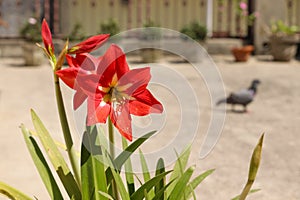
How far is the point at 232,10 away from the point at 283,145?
903 cm

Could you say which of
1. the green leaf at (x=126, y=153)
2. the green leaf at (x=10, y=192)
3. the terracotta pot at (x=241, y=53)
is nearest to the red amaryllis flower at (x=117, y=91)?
Result: the green leaf at (x=126, y=153)

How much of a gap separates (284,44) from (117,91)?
34.9ft

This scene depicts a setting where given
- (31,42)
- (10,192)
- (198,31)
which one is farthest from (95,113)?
(198,31)

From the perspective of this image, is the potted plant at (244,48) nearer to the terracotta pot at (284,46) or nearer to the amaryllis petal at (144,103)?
the terracotta pot at (284,46)

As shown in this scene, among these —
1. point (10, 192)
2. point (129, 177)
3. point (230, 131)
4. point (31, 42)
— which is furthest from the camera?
point (31, 42)

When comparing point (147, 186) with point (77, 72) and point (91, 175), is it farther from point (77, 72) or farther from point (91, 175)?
point (77, 72)

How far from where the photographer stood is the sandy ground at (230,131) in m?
3.92

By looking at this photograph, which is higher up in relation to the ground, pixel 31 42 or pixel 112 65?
pixel 112 65

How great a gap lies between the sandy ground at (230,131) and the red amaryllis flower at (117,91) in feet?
7.46

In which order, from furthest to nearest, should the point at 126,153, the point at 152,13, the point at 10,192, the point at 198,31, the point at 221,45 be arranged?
the point at 152,13
the point at 221,45
the point at 198,31
the point at 10,192
the point at 126,153

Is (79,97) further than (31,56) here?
No

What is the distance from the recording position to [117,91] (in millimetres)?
1430

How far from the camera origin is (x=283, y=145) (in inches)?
201

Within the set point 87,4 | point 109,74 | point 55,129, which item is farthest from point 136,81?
point 87,4
